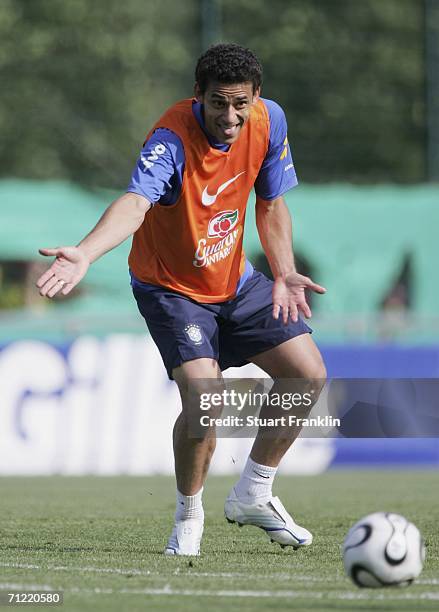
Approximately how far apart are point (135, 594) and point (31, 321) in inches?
450

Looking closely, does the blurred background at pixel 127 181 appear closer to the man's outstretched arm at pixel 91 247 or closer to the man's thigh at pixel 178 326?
the man's thigh at pixel 178 326

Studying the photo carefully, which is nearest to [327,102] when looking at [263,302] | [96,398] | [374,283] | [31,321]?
[374,283]

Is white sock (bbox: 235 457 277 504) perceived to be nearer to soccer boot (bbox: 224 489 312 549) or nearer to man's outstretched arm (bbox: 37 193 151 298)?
soccer boot (bbox: 224 489 312 549)

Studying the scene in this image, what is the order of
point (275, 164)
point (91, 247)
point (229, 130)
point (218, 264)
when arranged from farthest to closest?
1. point (275, 164)
2. point (218, 264)
3. point (229, 130)
4. point (91, 247)

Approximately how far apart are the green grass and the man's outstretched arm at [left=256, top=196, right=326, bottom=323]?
1313 millimetres

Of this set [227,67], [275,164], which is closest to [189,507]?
[275,164]

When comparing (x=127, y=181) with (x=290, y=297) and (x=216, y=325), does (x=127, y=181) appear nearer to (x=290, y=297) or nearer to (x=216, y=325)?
(x=216, y=325)

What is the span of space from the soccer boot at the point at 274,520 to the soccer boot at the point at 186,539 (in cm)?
41

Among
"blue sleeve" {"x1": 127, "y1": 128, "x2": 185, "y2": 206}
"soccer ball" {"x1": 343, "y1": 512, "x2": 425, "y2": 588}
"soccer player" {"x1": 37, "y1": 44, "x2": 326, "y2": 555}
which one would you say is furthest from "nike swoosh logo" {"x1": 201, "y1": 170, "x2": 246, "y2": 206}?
"soccer ball" {"x1": 343, "y1": 512, "x2": 425, "y2": 588}

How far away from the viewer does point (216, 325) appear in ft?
23.3

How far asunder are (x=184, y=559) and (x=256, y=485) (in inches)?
33.4

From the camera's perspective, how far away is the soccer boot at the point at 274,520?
7.25 m

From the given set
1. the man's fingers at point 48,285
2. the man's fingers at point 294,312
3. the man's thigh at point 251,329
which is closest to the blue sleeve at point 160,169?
the man's thigh at point 251,329

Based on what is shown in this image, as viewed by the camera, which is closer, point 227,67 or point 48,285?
point 48,285
